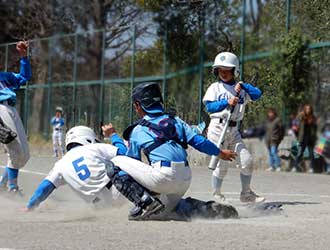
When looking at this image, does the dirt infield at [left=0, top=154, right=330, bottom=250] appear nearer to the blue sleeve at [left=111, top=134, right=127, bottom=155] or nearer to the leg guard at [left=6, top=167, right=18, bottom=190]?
the leg guard at [left=6, top=167, right=18, bottom=190]

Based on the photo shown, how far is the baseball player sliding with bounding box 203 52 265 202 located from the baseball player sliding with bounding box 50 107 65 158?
A: 1150 centimetres

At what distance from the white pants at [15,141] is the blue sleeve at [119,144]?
1704mm

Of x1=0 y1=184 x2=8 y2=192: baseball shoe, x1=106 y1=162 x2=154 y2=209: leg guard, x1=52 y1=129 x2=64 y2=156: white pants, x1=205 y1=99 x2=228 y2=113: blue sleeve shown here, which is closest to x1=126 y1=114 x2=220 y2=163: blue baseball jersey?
x1=106 y1=162 x2=154 y2=209: leg guard

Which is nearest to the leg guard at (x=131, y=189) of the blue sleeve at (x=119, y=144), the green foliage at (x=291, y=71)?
the blue sleeve at (x=119, y=144)

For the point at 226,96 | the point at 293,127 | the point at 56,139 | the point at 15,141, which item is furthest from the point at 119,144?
the point at 56,139

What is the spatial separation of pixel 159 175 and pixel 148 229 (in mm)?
606

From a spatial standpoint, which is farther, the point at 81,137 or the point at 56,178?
the point at 81,137

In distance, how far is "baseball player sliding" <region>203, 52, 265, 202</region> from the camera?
363 inches

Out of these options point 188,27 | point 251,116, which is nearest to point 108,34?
point 188,27

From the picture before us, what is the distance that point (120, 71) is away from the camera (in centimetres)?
2344

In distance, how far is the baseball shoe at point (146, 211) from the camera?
292 inches

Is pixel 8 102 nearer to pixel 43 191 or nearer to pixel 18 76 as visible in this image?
pixel 18 76

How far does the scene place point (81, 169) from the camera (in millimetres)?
7844

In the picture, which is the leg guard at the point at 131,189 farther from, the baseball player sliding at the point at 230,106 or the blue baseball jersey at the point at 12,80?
the blue baseball jersey at the point at 12,80
